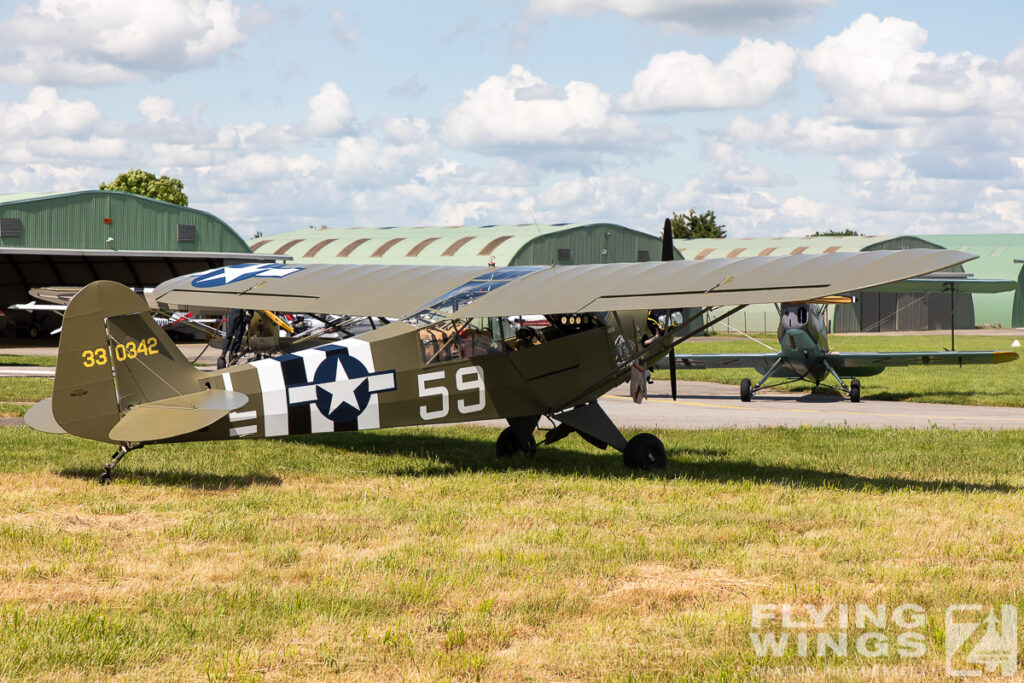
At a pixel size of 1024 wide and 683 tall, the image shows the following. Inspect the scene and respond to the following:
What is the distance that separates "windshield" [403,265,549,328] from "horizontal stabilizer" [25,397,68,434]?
3.18m

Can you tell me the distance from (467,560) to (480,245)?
42596 mm

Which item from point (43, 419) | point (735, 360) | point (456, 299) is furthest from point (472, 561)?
point (735, 360)

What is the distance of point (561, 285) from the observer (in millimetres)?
9680

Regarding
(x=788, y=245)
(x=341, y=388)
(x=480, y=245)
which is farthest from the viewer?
(x=788, y=245)

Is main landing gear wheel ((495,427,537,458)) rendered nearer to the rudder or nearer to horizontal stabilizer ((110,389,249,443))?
horizontal stabilizer ((110,389,249,443))

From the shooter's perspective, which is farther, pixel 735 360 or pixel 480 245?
pixel 480 245

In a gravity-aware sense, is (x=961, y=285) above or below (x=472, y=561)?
above

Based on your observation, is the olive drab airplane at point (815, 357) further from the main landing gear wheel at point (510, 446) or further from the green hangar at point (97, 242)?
the green hangar at point (97, 242)

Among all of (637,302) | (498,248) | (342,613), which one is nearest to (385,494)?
(637,302)

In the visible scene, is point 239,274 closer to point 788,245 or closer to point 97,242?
point 97,242

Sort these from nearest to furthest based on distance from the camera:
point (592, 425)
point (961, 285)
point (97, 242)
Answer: point (592, 425) < point (961, 285) < point (97, 242)

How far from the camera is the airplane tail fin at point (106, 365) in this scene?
791 centimetres

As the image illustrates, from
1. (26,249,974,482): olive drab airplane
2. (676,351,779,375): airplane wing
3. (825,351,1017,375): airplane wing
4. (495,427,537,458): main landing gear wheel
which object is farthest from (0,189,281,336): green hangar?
(26,249,974,482): olive drab airplane

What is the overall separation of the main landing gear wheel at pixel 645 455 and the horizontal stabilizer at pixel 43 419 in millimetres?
5250
